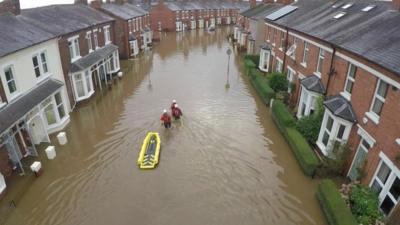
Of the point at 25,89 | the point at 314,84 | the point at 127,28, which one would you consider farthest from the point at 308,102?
the point at 127,28

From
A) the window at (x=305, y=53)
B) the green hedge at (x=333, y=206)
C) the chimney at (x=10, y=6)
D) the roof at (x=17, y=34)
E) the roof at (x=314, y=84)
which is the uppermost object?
the chimney at (x=10, y=6)

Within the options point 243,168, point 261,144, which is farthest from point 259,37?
point 243,168

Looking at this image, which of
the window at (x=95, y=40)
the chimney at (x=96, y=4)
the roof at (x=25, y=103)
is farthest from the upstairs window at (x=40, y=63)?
the chimney at (x=96, y=4)

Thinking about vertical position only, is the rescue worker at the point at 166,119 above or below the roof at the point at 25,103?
below

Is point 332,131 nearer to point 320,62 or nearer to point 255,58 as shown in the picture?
point 320,62

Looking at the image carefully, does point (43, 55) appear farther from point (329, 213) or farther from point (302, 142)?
point (329, 213)

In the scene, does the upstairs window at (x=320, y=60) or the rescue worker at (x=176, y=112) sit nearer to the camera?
the upstairs window at (x=320, y=60)

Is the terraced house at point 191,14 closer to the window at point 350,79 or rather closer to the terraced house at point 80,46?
the terraced house at point 80,46
